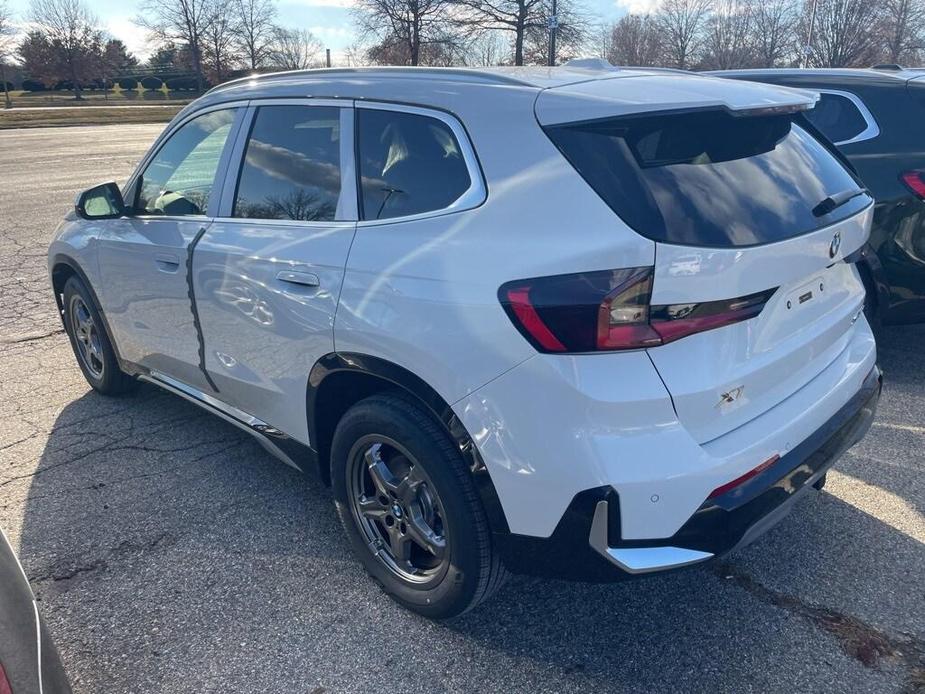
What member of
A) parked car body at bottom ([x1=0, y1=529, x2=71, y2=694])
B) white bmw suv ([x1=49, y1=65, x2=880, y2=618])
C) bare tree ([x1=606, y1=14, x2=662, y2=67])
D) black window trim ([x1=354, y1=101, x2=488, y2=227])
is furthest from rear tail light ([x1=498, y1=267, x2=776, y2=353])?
bare tree ([x1=606, y1=14, x2=662, y2=67])

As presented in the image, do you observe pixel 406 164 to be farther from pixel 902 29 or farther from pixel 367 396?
pixel 902 29

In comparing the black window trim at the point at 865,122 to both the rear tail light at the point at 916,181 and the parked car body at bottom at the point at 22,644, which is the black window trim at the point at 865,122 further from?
the parked car body at bottom at the point at 22,644

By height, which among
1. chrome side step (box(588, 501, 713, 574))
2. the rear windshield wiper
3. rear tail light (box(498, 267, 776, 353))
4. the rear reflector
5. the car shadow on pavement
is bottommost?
the car shadow on pavement

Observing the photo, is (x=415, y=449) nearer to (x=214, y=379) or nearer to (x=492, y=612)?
(x=492, y=612)

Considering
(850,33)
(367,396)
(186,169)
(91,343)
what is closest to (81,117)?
(91,343)

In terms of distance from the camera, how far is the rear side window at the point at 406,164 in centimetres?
256

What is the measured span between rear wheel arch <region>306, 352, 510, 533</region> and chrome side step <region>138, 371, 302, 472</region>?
1.00ft

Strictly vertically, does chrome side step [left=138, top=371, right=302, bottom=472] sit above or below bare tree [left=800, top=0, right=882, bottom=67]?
below

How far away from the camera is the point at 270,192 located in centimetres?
324

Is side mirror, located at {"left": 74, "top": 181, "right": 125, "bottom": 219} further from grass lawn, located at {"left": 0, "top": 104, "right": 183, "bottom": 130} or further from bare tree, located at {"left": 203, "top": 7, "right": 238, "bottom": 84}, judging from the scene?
bare tree, located at {"left": 203, "top": 7, "right": 238, "bottom": 84}

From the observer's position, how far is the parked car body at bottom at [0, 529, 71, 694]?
1.75m

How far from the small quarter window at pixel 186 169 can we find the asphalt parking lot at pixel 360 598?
1.31 m

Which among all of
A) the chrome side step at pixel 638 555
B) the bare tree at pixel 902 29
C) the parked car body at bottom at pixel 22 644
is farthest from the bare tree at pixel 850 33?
the parked car body at bottom at pixel 22 644

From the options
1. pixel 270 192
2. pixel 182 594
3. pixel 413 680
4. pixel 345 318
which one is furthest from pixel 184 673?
pixel 270 192
